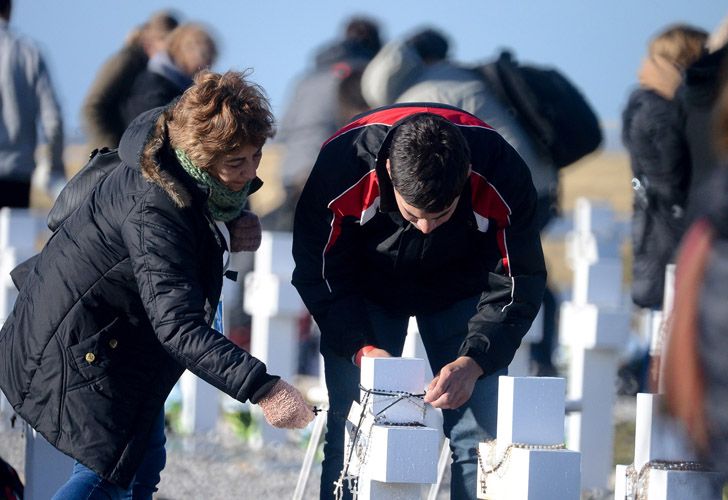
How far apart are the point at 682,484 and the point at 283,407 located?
0.97 metres

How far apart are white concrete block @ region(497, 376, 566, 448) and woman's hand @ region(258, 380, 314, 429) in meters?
0.52

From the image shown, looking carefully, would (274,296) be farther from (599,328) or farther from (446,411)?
(446,411)

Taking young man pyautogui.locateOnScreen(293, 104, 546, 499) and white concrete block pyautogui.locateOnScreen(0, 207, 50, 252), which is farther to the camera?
white concrete block pyautogui.locateOnScreen(0, 207, 50, 252)

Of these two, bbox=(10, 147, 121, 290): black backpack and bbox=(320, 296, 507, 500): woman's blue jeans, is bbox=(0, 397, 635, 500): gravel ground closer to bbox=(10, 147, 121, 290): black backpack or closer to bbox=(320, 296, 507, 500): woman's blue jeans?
bbox=(320, 296, 507, 500): woman's blue jeans

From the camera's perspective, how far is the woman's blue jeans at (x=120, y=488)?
11.4 feet

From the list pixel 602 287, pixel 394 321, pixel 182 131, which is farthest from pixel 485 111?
pixel 182 131

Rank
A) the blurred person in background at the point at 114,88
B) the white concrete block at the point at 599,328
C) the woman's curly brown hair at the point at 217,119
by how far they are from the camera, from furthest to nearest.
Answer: the blurred person in background at the point at 114,88 → the white concrete block at the point at 599,328 → the woman's curly brown hair at the point at 217,119

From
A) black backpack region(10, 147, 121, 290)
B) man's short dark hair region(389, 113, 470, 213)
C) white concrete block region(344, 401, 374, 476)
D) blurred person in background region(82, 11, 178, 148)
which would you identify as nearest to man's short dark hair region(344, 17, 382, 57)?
blurred person in background region(82, 11, 178, 148)

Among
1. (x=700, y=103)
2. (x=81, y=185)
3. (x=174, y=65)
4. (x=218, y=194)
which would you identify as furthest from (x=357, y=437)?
(x=174, y=65)

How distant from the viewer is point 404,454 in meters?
3.04

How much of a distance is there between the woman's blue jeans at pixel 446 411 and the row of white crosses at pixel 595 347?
71.4 inches

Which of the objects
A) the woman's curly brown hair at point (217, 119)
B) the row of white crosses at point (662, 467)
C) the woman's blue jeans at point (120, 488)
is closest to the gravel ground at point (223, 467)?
the woman's blue jeans at point (120, 488)

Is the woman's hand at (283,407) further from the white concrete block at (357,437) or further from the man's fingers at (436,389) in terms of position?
the man's fingers at (436,389)

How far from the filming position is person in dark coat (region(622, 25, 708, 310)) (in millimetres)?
6066
